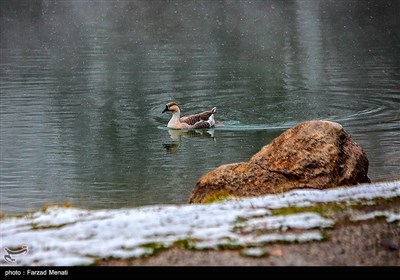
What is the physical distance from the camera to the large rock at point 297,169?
499 inches

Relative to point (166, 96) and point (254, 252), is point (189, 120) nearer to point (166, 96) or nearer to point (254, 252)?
point (166, 96)

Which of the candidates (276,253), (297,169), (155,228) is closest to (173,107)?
(297,169)

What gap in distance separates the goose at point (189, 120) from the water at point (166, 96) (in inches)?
11.7

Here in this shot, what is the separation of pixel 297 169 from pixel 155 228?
503cm

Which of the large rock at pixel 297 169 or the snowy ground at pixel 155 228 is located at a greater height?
the snowy ground at pixel 155 228

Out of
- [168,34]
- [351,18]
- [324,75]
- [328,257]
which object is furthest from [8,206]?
[351,18]

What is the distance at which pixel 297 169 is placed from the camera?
42.1ft

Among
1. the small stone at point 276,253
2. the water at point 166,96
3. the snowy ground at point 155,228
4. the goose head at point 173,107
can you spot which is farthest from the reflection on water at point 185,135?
the small stone at point 276,253

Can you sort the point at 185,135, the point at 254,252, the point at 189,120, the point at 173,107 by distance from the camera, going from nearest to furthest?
the point at 254,252
the point at 185,135
the point at 173,107
the point at 189,120

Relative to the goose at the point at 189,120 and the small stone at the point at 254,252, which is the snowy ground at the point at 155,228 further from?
the goose at the point at 189,120

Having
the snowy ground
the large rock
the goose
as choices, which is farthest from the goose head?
the snowy ground

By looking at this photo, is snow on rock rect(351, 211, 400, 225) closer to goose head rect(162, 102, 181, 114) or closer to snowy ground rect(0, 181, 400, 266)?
snowy ground rect(0, 181, 400, 266)

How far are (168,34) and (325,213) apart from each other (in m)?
49.6

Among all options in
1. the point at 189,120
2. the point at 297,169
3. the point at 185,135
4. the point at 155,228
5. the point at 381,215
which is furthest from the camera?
the point at 189,120
